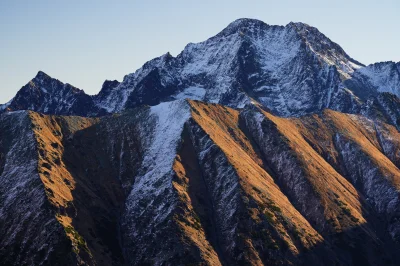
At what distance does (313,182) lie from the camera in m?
197

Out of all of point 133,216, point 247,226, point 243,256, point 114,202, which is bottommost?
point 243,256

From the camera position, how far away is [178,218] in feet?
537

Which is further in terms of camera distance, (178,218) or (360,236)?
(360,236)

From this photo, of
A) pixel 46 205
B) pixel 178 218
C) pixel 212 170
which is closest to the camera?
pixel 46 205

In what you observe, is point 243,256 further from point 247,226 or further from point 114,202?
point 114,202

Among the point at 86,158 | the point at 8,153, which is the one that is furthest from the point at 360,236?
the point at 8,153

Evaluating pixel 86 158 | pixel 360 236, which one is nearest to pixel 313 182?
pixel 360 236

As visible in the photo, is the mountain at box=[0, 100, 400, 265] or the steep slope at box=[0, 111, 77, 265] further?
the mountain at box=[0, 100, 400, 265]

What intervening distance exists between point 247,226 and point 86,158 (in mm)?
74097

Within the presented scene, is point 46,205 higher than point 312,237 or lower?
higher

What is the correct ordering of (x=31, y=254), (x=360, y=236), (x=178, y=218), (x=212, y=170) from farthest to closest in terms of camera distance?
1. (x=212, y=170)
2. (x=360, y=236)
3. (x=178, y=218)
4. (x=31, y=254)

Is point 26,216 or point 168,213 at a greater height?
point 26,216

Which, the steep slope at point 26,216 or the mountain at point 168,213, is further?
the mountain at point 168,213

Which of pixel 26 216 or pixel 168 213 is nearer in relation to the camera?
pixel 26 216
